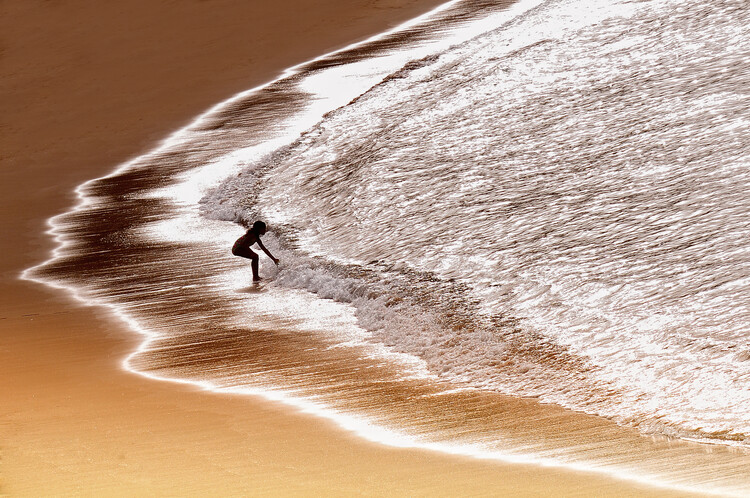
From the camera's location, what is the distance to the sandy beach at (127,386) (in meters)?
5.89

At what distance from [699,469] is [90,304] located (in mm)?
7622

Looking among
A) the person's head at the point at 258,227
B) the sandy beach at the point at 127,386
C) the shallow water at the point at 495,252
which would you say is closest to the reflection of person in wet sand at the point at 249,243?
the person's head at the point at 258,227

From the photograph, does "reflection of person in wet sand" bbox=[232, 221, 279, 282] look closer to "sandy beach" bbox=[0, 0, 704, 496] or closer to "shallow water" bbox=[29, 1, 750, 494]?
"shallow water" bbox=[29, 1, 750, 494]

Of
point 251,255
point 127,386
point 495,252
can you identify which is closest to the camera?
point 127,386

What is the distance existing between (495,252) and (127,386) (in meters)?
3.61

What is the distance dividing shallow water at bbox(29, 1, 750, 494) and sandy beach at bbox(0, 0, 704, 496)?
1.15 ft

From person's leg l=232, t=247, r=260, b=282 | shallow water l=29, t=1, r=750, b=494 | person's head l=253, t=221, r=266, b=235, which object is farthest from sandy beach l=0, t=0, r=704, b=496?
person's head l=253, t=221, r=266, b=235

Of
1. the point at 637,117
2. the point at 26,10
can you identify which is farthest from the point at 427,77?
the point at 26,10

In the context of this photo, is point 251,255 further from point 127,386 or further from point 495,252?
point 127,386

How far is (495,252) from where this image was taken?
10.5m

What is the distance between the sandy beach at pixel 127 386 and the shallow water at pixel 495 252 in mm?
352

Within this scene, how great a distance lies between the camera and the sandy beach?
5.89 meters

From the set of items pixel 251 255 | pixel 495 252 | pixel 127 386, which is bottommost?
pixel 127 386

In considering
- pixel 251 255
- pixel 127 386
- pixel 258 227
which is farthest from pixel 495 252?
pixel 127 386
